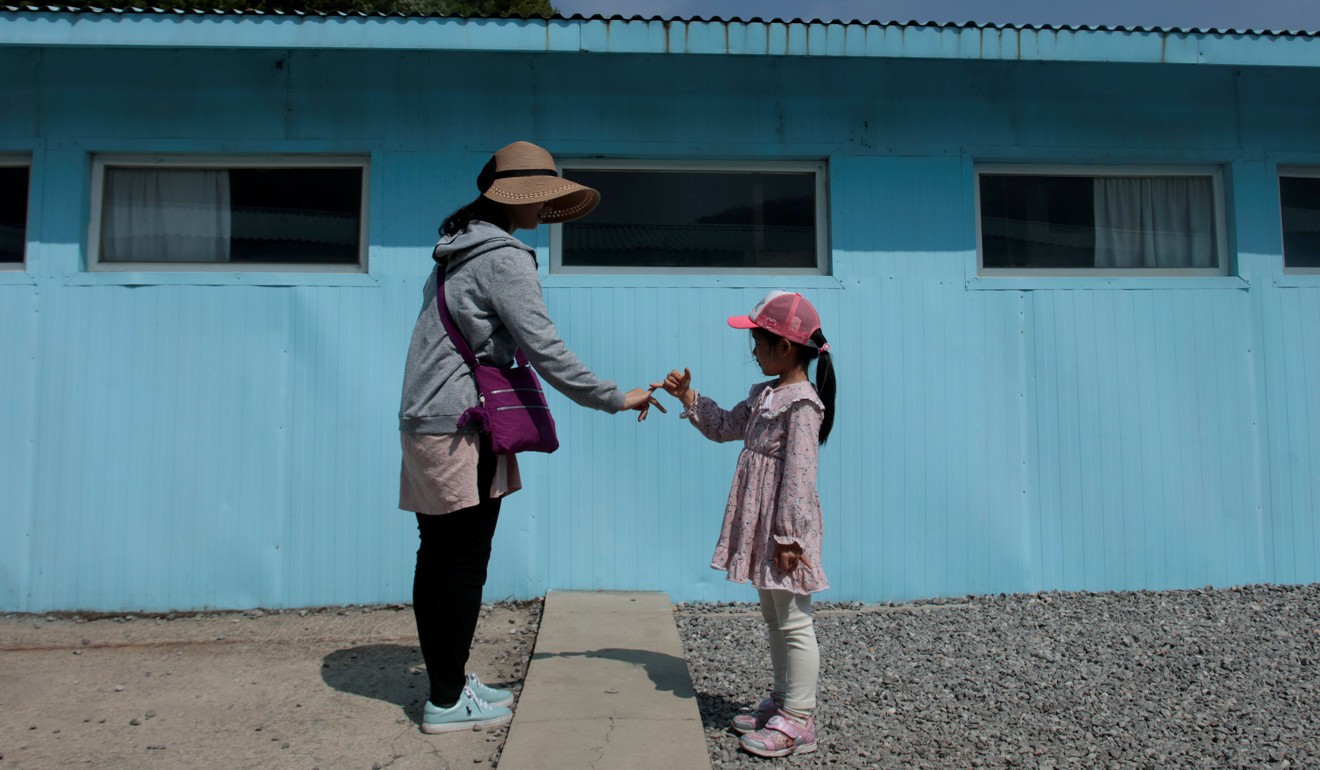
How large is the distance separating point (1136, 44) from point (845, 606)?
119 inches

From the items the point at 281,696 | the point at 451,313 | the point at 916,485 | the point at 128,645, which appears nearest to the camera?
the point at 451,313

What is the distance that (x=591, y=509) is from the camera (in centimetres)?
470

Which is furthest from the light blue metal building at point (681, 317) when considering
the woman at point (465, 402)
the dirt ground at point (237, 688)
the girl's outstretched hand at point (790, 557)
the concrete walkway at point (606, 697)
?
the girl's outstretched hand at point (790, 557)

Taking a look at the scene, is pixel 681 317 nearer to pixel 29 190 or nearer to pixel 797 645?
pixel 797 645

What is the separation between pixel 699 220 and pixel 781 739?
276 cm

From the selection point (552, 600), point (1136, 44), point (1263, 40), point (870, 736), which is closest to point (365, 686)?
point (552, 600)

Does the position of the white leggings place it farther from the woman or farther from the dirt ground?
the dirt ground

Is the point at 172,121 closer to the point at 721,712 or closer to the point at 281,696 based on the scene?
the point at 281,696

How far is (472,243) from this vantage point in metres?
2.89

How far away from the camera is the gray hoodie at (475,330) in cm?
286

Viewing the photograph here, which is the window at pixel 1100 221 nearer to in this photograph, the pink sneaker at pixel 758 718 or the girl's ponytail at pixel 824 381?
the girl's ponytail at pixel 824 381

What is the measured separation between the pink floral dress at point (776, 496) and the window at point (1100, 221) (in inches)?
97.2

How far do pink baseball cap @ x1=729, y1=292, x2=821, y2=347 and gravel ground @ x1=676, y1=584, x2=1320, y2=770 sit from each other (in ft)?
4.21

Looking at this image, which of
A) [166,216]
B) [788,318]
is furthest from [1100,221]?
[166,216]
